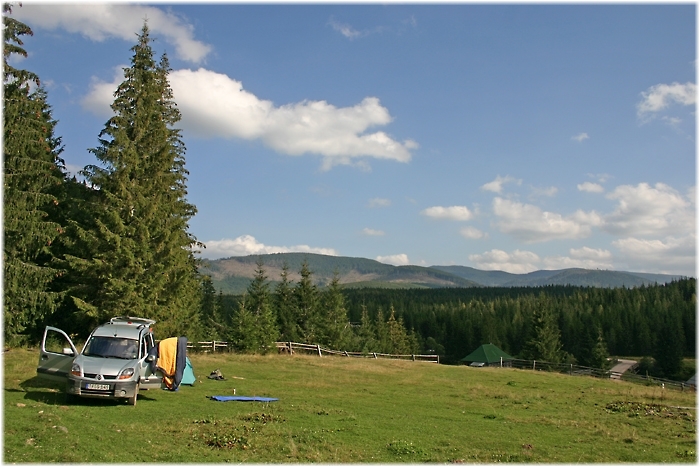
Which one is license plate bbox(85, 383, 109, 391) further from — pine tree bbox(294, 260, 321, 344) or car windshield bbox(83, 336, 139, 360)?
pine tree bbox(294, 260, 321, 344)

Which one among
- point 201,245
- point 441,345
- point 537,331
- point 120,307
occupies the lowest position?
point 441,345

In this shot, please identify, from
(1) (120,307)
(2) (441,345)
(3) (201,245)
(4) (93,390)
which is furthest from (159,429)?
(2) (441,345)

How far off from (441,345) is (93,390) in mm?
107026

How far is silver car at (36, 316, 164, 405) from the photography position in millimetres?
13711

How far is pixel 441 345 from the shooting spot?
377 ft

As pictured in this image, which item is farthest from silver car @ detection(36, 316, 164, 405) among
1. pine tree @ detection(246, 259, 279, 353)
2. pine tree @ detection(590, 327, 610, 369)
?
pine tree @ detection(590, 327, 610, 369)

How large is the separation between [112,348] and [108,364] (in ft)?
2.99

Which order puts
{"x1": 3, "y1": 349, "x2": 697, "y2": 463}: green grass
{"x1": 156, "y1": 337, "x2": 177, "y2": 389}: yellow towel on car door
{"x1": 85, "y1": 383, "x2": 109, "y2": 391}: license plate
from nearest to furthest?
1. {"x1": 3, "y1": 349, "x2": 697, "y2": 463}: green grass
2. {"x1": 85, "y1": 383, "x2": 109, "y2": 391}: license plate
3. {"x1": 156, "y1": 337, "x2": 177, "y2": 389}: yellow towel on car door

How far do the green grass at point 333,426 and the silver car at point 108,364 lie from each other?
0.50 m

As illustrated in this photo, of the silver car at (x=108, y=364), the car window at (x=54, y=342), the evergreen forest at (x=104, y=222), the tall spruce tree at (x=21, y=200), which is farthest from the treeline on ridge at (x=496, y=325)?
the silver car at (x=108, y=364)

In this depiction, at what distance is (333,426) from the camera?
13.2 metres

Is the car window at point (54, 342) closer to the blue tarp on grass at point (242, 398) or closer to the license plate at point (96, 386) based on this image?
the blue tarp on grass at point (242, 398)

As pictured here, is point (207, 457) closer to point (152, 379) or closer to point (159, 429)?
point (159, 429)

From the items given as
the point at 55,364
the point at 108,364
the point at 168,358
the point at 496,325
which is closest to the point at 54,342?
the point at 168,358
